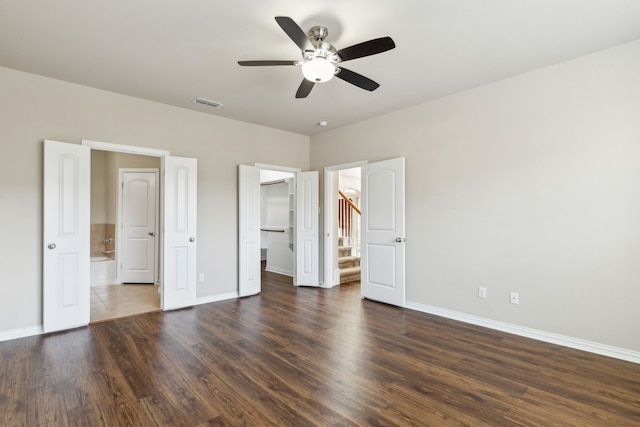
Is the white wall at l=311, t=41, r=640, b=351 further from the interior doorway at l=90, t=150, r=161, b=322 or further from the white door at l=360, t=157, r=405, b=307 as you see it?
the interior doorway at l=90, t=150, r=161, b=322

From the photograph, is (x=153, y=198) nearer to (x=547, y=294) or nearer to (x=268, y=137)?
(x=268, y=137)

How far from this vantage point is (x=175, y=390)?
2.30 metres

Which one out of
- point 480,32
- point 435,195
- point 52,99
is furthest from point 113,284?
point 480,32

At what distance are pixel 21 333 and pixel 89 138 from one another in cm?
224

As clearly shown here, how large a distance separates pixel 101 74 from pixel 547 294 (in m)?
5.28

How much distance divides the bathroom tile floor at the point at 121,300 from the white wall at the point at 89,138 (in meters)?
0.72

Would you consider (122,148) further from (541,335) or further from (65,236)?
(541,335)

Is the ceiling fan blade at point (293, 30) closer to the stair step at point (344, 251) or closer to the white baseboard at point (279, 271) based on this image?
the stair step at point (344, 251)

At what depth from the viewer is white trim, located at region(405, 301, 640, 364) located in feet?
9.28

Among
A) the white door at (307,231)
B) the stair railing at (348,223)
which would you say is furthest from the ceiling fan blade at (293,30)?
the stair railing at (348,223)

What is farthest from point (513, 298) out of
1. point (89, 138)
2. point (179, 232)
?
point (89, 138)

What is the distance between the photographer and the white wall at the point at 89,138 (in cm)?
329

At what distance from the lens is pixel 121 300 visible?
4723mm

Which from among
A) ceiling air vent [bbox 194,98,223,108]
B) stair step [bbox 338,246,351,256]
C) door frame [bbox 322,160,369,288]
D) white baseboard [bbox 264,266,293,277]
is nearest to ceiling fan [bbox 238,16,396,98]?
ceiling air vent [bbox 194,98,223,108]
